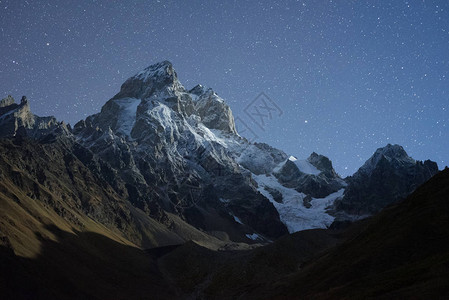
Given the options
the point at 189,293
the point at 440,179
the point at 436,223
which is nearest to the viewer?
the point at 436,223

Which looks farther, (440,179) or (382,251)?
(440,179)

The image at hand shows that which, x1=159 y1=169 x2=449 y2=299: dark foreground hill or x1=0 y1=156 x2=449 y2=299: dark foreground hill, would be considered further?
x1=0 y1=156 x2=449 y2=299: dark foreground hill

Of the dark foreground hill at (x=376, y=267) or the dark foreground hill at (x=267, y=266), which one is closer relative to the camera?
the dark foreground hill at (x=376, y=267)

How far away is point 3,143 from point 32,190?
1774 inches

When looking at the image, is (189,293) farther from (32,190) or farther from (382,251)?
(32,190)

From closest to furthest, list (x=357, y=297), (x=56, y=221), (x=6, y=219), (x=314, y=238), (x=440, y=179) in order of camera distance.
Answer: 1. (x=357, y=297)
2. (x=440, y=179)
3. (x=6, y=219)
4. (x=56, y=221)
5. (x=314, y=238)

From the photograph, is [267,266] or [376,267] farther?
[267,266]

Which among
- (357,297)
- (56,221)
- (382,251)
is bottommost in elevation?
(56,221)

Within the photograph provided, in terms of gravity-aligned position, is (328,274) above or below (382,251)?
below

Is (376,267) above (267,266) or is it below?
above

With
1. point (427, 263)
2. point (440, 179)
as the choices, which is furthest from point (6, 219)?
point (440, 179)

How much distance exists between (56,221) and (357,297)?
111m

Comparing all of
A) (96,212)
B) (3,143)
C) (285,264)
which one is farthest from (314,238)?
(3,143)

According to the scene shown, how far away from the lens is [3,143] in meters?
175
